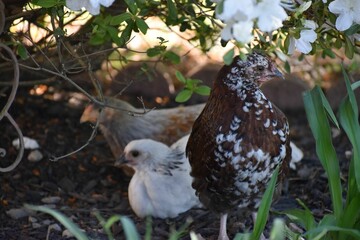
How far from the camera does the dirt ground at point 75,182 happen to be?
13.3 feet

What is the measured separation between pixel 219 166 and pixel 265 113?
0.99ft

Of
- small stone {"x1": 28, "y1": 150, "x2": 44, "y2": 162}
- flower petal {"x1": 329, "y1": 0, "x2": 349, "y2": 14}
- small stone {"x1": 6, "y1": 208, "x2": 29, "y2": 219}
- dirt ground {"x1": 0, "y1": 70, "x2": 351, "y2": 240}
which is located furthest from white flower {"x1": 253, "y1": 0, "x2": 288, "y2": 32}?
small stone {"x1": 28, "y1": 150, "x2": 44, "y2": 162}

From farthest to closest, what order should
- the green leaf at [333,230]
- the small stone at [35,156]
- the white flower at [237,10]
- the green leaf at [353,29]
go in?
the small stone at [35,156] < the green leaf at [353,29] < the green leaf at [333,230] < the white flower at [237,10]

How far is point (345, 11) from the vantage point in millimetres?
2971

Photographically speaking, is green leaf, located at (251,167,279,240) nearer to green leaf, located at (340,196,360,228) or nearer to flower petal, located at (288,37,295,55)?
green leaf, located at (340,196,360,228)

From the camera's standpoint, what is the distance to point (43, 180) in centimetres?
462

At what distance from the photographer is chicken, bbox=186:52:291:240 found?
3.42 metres

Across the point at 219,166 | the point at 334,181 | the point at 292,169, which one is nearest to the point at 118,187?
the point at 292,169

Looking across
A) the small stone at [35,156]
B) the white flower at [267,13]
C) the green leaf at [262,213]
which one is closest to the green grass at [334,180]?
the green leaf at [262,213]

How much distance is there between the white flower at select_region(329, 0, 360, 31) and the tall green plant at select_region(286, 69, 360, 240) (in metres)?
0.22

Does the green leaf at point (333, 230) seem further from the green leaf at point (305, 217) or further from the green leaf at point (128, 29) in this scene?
the green leaf at point (128, 29)

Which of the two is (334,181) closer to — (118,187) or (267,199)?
(267,199)

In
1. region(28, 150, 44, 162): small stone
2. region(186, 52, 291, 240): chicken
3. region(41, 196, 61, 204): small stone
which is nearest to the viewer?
region(186, 52, 291, 240): chicken

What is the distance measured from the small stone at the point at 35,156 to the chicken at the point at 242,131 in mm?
1522
